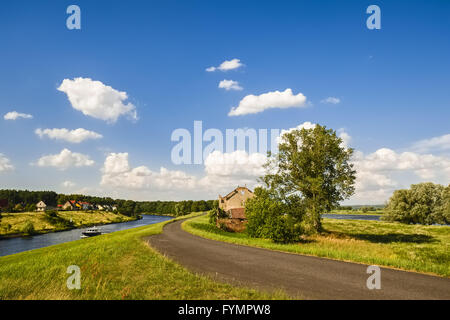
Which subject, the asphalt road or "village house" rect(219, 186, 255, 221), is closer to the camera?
the asphalt road

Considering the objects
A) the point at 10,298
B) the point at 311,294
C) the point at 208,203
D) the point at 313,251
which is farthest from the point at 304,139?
the point at 208,203

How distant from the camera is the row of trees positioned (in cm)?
5600

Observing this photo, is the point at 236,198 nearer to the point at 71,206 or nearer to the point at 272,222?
the point at 272,222

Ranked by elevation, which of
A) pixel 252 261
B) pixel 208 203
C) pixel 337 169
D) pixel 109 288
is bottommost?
pixel 208 203

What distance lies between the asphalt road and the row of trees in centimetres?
6159

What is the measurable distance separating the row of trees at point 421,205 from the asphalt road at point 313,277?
61.6 m

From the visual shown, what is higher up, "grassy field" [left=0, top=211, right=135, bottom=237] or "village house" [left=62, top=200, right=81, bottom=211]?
"grassy field" [left=0, top=211, right=135, bottom=237]

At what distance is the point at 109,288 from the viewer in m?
8.48

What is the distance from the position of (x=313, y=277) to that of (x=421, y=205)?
66174 mm

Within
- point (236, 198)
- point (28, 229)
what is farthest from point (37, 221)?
point (236, 198)
